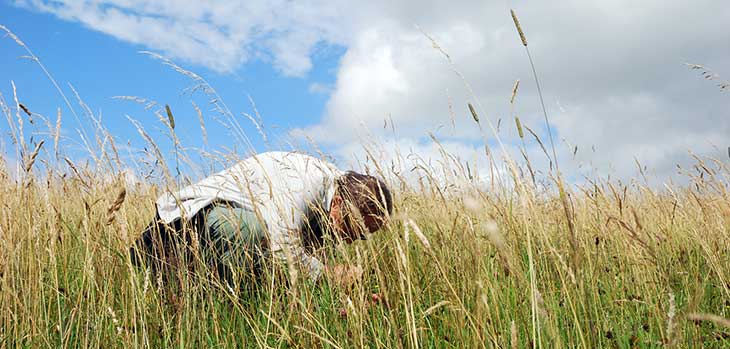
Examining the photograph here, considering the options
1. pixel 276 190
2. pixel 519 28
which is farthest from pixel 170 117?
pixel 519 28

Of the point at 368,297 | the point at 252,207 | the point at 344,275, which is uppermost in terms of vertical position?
the point at 252,207

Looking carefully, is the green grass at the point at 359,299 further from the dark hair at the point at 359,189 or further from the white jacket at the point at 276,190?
the white jacket at the point at 276,190

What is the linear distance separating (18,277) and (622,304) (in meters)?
2.37

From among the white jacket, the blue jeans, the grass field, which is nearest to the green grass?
the grass field

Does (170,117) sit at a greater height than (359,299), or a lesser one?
greater

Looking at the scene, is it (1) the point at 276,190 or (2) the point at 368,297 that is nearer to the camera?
(2) the point at 368,297

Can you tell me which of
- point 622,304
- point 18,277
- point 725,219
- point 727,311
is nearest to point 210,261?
point 18,277

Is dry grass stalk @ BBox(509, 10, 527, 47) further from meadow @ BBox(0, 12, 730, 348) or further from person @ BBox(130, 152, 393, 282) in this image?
person @ BBox(130, 152, 393, 282)

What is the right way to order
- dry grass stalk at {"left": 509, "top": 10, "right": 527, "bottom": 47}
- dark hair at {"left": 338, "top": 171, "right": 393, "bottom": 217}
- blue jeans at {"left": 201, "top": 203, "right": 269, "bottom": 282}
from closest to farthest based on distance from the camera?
dry grass stalk at {"left": 509, "top": 10, "right": 527, "bottom": 47}, blue jeans at {"left": 201, "top": 203, "right": 269, "bottom": 282}, dark hair at {"left": 338, "top": 171, "right": 393, "bottom": 217}

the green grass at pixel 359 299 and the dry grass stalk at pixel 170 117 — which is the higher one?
the dry grass stalk at pixel 170 117

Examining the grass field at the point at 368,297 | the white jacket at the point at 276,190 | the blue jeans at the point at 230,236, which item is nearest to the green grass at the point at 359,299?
the grass field at the point at 368,297

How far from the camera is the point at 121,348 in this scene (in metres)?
2.17

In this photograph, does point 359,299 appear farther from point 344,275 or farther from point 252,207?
point 252,207

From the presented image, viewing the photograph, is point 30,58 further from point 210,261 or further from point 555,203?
point 555,203
